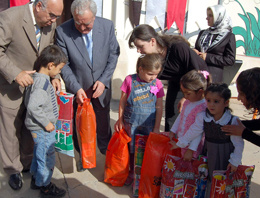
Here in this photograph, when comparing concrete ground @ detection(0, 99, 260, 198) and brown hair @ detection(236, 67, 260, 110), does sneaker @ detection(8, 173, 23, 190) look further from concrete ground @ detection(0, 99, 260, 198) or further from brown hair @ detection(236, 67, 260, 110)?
brown hair @ detection(236, 67, 260, 110)

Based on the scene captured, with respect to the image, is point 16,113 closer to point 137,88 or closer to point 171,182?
point 137,88

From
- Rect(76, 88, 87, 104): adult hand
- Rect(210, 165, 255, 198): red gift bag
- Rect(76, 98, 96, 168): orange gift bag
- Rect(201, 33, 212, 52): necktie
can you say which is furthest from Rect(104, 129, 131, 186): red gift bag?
Rect(201, 33, 212, 52): necktie

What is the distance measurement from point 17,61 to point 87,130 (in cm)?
100

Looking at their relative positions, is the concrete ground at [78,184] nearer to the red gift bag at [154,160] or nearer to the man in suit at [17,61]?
the man in suit at [17,61]

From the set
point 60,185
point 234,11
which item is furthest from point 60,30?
point 234,11

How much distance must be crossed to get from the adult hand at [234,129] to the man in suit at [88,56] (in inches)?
57.2

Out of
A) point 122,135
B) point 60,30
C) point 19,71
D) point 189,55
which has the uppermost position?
point 60,30

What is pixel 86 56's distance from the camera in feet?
9.54

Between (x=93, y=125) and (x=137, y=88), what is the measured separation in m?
0.65

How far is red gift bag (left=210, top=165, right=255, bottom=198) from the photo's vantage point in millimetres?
2006

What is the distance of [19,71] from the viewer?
2.40 metres

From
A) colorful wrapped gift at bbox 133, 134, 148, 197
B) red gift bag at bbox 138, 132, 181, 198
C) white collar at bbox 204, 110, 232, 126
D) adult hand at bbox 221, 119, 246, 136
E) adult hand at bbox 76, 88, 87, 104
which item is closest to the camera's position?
adult hand at bbox 221, 119, 246, 136

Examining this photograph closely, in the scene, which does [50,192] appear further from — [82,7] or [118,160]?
[82,7]

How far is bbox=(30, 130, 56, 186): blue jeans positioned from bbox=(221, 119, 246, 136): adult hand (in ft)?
5.25
